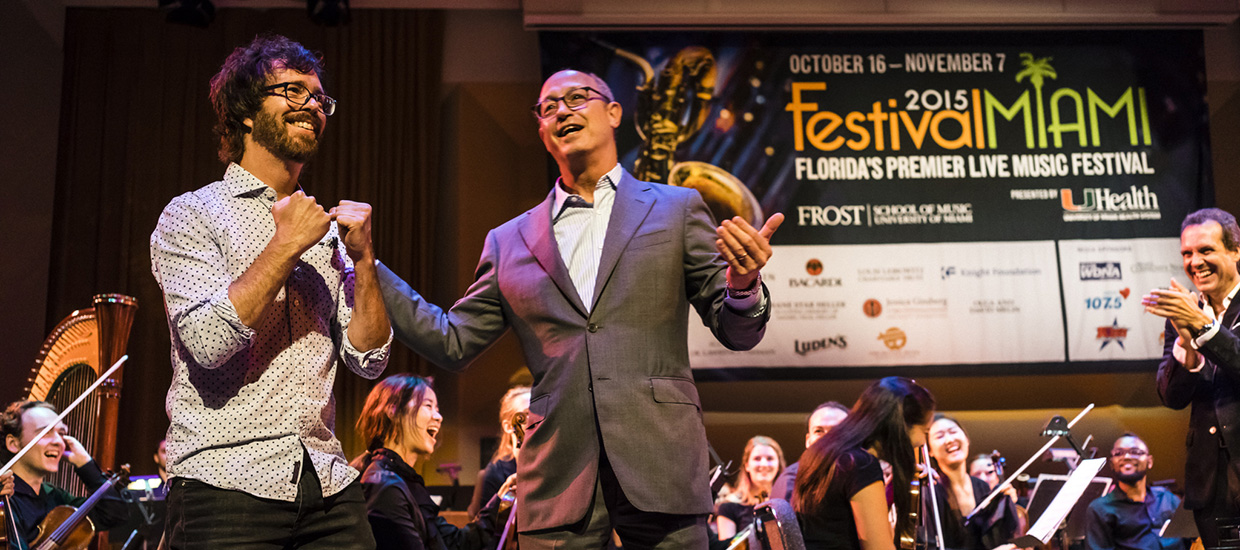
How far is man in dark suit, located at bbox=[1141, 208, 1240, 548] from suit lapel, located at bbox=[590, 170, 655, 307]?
1.79 metres

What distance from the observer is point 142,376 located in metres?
6.77

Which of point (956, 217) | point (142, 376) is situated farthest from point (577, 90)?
point (142, 376)

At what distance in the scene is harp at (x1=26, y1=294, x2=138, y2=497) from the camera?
353 cm

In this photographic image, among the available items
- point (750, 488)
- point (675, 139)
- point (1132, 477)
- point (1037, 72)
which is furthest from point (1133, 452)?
point (675, 139)

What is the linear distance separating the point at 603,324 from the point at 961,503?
3.96 m

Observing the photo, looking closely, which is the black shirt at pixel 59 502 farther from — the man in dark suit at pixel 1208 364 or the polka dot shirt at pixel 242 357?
the man in dark suit at pixel 1208 364

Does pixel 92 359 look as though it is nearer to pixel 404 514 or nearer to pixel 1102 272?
pixel 404 514

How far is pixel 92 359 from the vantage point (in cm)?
366

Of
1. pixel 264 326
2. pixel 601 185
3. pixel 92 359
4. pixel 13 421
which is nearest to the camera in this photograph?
pixel 264 326

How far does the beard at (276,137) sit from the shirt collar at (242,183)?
0.20ft

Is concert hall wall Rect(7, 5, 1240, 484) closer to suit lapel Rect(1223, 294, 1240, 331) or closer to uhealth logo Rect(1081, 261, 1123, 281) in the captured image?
uhealth logo Rect(1081, 261, 1123, 281)

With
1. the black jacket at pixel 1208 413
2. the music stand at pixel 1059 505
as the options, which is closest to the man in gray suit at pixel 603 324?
the black jacket at pixel 1208 413

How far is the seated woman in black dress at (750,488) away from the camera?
5.37m

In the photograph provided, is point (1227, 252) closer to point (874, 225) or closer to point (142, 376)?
point (874, 225)
